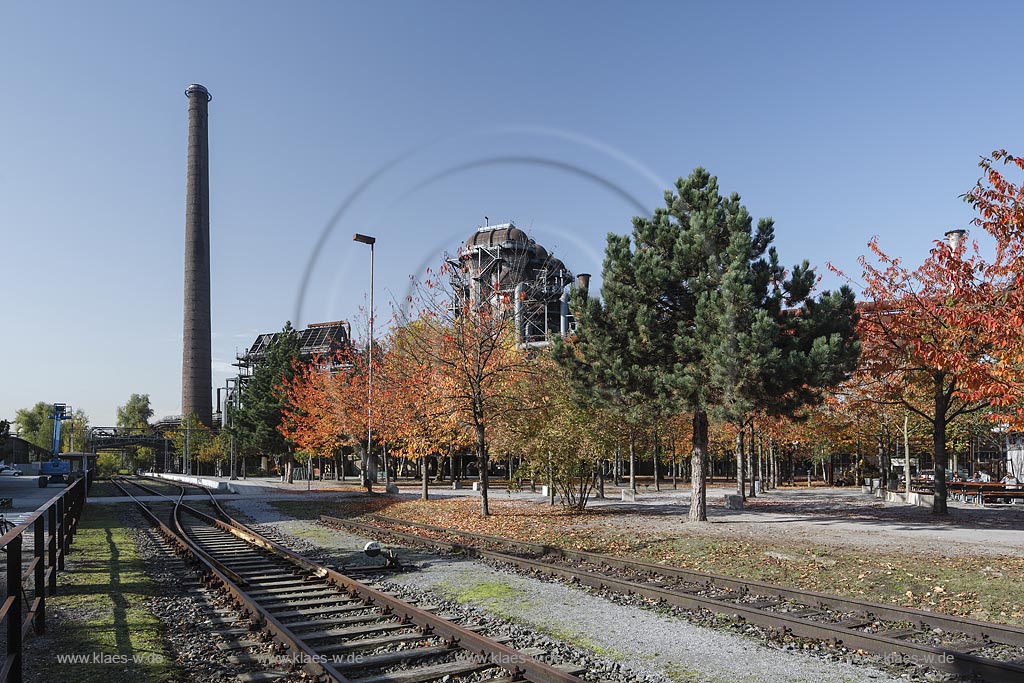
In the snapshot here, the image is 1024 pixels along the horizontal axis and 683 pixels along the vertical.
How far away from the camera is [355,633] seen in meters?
9.25

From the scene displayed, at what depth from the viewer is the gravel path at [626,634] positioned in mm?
7762

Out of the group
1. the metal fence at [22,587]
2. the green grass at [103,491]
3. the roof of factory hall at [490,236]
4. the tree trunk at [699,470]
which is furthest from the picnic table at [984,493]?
the roof of factory hall at [490,236]

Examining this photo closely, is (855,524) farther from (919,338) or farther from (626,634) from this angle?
(626,634)

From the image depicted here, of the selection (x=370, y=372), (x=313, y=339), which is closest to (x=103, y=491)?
(x=370, y=372)

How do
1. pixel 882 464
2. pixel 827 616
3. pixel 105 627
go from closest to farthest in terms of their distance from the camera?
pixel 105 627 → pixel 827 616 → pixel 882 464

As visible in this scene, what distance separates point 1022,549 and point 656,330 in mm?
10893

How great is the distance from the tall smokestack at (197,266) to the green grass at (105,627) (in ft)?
288

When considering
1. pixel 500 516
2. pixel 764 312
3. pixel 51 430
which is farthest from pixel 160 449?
pixel 764 312

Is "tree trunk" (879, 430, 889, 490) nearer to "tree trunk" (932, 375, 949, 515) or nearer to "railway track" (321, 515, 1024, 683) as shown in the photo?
"tree trunk" (932, 375, 949, 515)

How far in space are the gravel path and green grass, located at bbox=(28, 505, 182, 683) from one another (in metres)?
4.14

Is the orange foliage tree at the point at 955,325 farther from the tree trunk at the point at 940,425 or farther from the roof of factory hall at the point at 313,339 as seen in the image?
the roof of factory hall at the point at 313,339

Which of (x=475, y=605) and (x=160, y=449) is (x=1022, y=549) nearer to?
(x=475, y=605)

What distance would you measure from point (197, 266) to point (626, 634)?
323 feet

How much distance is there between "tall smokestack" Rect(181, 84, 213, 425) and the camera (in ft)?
319
